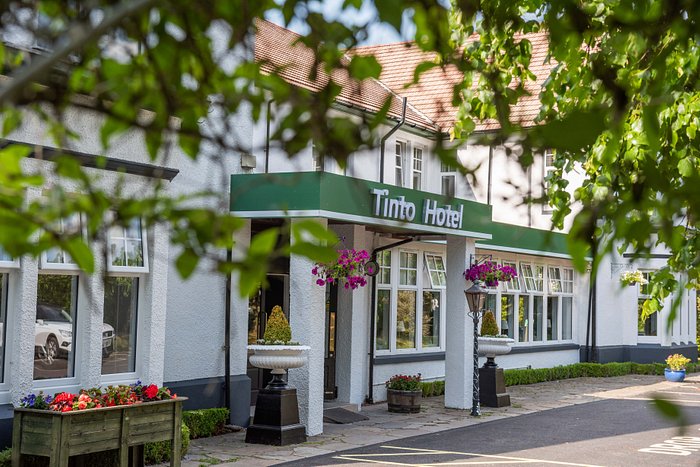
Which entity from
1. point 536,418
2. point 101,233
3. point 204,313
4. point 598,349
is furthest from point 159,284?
point 598,349

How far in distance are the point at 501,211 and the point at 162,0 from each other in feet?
77.7

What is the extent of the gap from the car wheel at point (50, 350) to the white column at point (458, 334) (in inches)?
326

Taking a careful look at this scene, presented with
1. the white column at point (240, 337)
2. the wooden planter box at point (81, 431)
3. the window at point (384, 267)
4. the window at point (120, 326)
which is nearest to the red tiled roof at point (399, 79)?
the window at point (384, 267)

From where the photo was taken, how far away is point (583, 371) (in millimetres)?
26062

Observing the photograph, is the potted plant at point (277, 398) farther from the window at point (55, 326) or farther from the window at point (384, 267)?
the window at point (384, 267)

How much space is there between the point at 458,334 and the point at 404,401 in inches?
67.4

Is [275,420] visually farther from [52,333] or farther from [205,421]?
[52,333]

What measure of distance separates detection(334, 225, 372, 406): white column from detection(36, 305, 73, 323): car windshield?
6481 mm

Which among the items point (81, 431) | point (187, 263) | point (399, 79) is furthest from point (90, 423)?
point (399, 79)

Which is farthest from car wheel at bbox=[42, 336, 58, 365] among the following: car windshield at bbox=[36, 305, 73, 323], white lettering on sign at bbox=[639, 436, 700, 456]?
white lettering on sign at bbox=[639, 436, 700, 456]

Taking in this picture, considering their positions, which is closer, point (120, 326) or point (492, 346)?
point (120, 326)

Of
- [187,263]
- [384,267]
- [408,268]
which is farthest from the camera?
[408,268]

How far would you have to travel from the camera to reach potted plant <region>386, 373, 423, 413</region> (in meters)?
16.8

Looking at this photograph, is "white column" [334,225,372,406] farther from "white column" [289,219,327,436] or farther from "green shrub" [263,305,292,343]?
"green shrub" [263,305,292,343]
